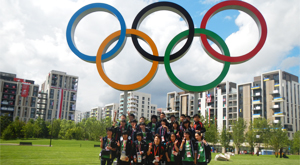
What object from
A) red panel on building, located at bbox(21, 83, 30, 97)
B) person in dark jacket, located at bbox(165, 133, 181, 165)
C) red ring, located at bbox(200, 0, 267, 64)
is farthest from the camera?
red panel on building, located at bbox(21, 83, 30, 97)

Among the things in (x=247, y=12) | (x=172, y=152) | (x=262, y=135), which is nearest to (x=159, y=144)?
(x=172, y=152)

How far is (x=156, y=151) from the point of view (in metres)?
7.89

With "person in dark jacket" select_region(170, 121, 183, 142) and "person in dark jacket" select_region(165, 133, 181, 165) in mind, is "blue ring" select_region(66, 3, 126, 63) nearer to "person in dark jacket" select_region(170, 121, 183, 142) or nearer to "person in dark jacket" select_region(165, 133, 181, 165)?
"person in dark jacket" select_region(170, 121, 183, 142)

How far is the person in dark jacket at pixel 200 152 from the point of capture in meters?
7.42

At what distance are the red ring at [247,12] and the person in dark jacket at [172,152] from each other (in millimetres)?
4300

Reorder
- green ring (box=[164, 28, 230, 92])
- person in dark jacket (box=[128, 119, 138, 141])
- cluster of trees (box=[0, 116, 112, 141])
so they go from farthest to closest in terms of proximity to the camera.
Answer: cluster of trees (box=[0, 116, 112, 141])
green ring (box=[164, 28, 230, 92])
person in dark jacket (box=[128, 119, 138, 141])

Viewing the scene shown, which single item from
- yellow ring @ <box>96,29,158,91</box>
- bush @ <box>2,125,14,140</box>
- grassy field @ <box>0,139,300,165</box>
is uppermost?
yellow ring @ <box>96,29,158,91</box>

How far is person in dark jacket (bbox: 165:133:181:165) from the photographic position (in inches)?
303

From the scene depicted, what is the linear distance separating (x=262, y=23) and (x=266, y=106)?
188ft

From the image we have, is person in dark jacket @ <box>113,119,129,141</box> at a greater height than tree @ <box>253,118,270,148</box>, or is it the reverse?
person in dark jacket @ <box>113,119,129,141</box>

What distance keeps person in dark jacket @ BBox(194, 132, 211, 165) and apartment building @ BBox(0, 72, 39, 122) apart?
76178mm

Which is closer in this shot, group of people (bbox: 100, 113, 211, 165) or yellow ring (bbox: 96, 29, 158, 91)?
group of people (bbox: 100, 113, 211, 165)

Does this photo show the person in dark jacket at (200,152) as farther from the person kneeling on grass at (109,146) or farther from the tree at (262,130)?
the tree at (262,130)

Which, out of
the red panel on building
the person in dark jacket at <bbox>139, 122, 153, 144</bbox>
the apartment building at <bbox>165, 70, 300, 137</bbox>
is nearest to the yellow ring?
the person in dark jacket at <bbox>139, 122, 153, 144</bbox>
